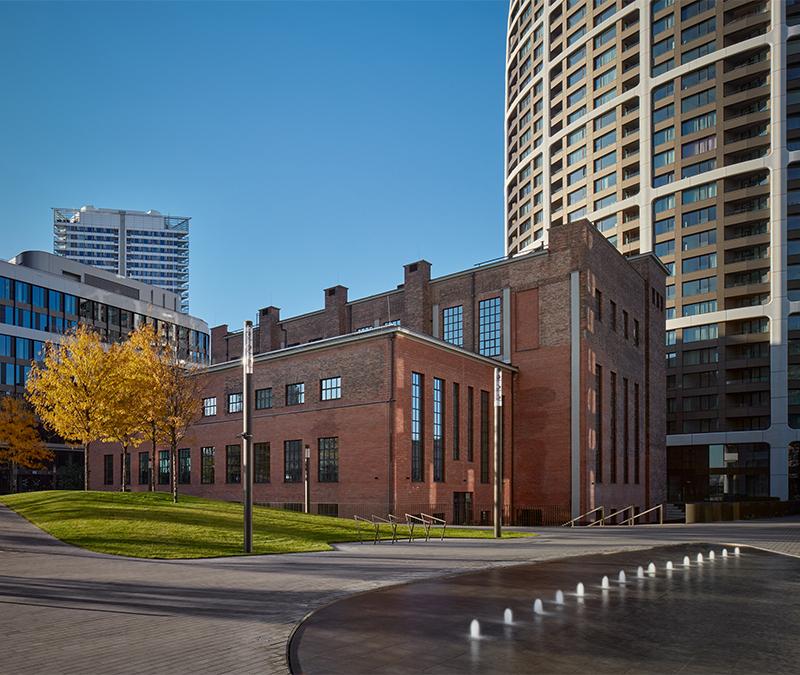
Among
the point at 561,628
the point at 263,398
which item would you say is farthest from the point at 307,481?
the point at 561,628

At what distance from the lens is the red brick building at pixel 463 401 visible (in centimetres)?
3512

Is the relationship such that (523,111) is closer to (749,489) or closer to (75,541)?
(749,489)

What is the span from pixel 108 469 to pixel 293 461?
2302 cm

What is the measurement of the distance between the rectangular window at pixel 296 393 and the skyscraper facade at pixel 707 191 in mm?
50207

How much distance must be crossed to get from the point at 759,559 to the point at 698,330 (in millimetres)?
59102

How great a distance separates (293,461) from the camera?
3909cm

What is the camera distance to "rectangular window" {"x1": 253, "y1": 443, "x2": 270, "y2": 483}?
40750 mm

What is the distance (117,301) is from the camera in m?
90.8

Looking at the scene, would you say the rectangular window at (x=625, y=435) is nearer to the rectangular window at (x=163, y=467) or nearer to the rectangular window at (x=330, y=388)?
the rectangular window at (x=330, y=388)

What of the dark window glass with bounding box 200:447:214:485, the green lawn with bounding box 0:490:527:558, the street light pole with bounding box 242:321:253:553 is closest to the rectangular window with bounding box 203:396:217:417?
the dark window glass with bounding box 200:447:214:485

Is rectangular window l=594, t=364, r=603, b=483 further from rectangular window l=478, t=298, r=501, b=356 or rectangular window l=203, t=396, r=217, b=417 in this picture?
rectangular window l=203, t=396, r=217, b=417

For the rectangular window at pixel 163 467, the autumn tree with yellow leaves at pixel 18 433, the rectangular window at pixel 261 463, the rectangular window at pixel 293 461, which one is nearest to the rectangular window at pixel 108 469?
the rectangular window at pixel 163 467

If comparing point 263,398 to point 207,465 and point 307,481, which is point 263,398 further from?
point 307,481

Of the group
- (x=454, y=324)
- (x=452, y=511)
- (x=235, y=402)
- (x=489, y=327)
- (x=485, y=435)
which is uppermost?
(x=454, y=324)
